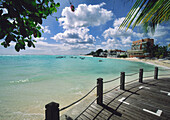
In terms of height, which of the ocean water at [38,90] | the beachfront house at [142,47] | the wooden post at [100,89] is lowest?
the ocean water at [38,90]

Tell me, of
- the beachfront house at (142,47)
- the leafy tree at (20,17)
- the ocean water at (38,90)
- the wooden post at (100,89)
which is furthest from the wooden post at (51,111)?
the beachfront house at (142,47)

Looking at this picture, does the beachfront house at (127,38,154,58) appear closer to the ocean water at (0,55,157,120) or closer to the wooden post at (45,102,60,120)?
the ocean water at (0,55,157,120)

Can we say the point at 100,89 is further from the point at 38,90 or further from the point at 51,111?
the point at 38,90

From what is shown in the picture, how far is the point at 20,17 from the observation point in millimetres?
1258

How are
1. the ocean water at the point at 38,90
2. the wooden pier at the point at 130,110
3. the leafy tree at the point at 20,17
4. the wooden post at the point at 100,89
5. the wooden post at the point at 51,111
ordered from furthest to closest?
the ocean water at the point at 38,90
the wooden post at the point at 100,89
the wooden pier at the point at 130,110
the wooden post at the point at 51,111
the leafy tree at the point at 20,17

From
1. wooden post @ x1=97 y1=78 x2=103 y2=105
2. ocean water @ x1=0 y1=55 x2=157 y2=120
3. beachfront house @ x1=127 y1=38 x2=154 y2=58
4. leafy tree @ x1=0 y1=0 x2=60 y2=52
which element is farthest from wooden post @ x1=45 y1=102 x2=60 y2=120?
beachfront house @ x1=127 y1=38 x2=154 y2=58

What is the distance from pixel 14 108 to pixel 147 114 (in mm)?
7411

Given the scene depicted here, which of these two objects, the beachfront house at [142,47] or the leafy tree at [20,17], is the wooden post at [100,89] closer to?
the leafy tree at [20,17]

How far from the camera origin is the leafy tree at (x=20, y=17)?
112 centimetres

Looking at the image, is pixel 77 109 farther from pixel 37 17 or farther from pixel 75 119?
pixel 37 17

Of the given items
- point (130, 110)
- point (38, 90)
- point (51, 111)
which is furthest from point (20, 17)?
point (38, 90)

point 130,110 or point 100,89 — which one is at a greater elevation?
point 100,89

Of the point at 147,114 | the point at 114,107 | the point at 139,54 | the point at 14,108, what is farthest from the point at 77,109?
the point at 139,54

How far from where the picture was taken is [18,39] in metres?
1.50
